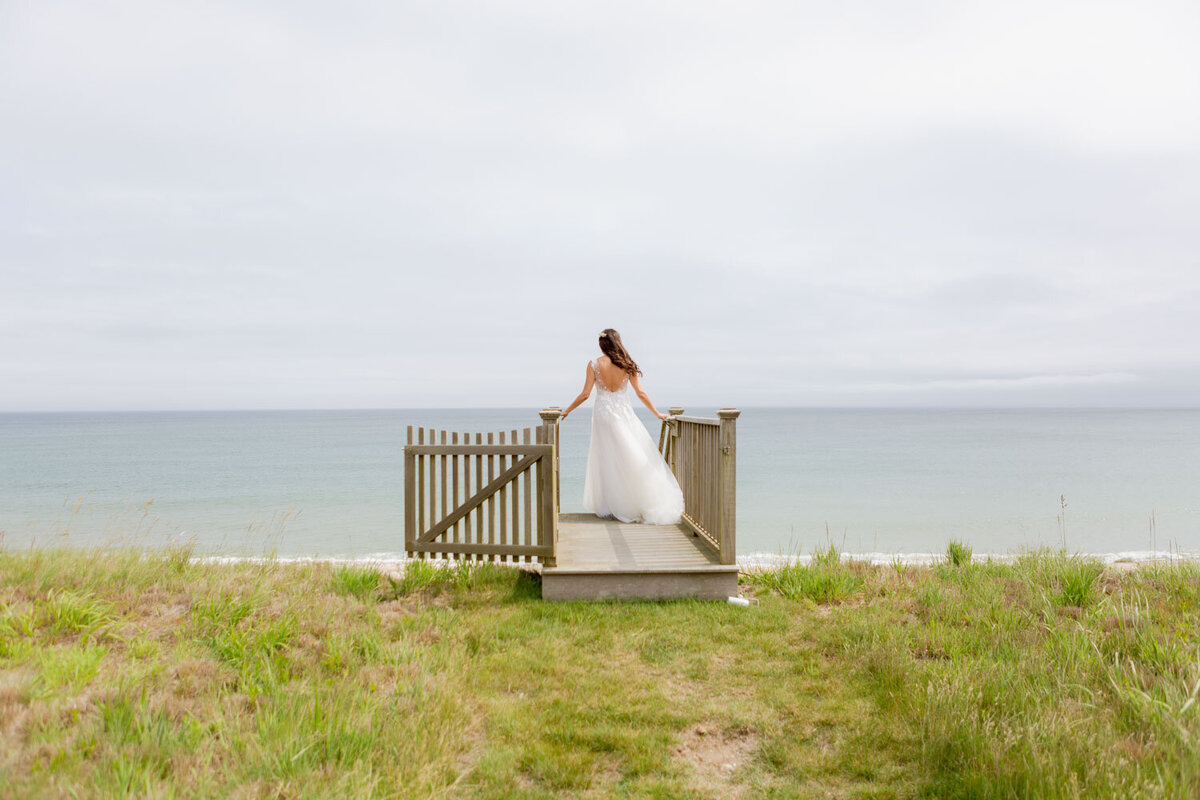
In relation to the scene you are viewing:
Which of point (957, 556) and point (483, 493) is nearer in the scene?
point (483, 493)

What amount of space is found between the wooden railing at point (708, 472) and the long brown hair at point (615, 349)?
1055 millimetres

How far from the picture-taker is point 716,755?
3.62 meters

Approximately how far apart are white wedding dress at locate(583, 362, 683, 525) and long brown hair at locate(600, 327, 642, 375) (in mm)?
225

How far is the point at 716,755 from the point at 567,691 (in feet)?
3.85

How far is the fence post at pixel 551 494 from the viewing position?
6660mm

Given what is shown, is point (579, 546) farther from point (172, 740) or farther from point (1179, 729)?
point (1179, 729)

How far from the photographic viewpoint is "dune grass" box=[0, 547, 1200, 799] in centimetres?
302

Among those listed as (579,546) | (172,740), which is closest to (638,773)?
(172,740)

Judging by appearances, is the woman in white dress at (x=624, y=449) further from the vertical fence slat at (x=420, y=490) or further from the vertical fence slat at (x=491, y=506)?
the vertical fence slat at (x=420, y=490)

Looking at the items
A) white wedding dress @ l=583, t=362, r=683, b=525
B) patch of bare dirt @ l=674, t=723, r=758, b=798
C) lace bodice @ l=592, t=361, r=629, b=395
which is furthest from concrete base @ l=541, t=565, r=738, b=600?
lace bodice @ l=592, t=361, r=629, b=395

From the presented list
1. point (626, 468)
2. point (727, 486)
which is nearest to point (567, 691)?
point (727, 486)

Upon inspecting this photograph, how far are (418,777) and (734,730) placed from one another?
6.28 ft

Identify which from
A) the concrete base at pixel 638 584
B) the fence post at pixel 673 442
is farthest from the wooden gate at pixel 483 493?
the fence post at pixel 673 442

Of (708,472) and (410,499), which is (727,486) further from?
(410,499)
